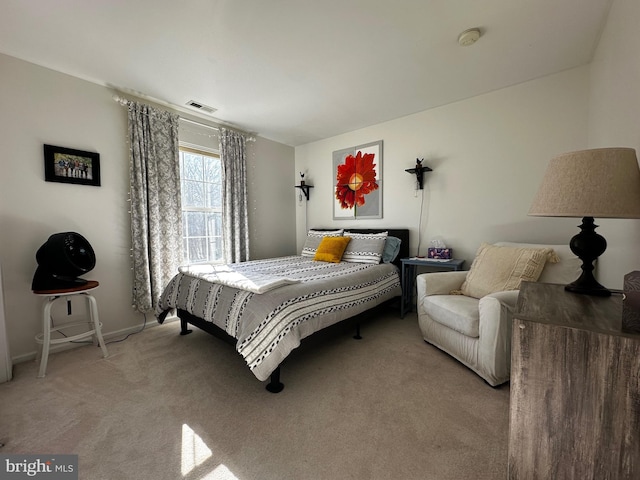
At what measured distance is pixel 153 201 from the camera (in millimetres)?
2750

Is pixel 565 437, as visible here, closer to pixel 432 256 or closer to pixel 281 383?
pixel 281 383

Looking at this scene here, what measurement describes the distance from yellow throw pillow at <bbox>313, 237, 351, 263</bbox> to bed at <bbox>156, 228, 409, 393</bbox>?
11 cm

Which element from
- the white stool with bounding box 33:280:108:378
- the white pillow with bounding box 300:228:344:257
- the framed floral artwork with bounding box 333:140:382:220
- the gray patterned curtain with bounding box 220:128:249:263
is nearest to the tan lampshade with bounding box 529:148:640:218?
the framed floral artwork with bounding box 333:140:382:220

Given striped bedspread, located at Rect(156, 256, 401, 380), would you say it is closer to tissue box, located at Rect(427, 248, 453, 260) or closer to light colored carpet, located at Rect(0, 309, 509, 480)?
light colored carpet, located at Rect(0, 309, 509, 480)

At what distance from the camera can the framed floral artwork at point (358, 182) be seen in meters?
Answer: 3.61

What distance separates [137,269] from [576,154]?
338cm

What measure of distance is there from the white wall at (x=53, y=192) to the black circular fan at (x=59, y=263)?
24 cm

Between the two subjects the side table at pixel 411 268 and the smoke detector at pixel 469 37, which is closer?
the smoke detector at pixel 469 37

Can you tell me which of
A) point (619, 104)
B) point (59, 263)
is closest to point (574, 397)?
point (619, 104)

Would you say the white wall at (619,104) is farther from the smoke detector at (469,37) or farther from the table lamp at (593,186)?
the smoke detector at (469,37)

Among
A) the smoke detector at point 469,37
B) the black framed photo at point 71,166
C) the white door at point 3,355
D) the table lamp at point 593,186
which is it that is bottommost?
the white door at point 3,355

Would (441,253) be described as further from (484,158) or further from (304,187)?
(304,187)

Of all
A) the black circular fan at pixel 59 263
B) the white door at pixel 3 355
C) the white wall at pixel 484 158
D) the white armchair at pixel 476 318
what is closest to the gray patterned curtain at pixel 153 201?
the black circular fan at pixel 59 263

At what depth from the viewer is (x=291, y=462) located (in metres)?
1.21
